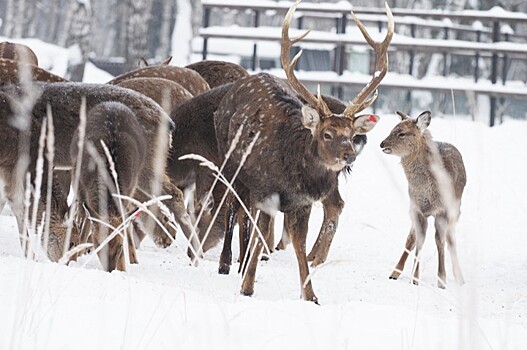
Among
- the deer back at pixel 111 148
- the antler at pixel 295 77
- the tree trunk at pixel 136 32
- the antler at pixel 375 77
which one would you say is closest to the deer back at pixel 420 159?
the antler at pixel 375 77

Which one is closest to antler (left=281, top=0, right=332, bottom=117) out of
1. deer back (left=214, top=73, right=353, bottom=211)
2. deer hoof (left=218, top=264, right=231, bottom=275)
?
deer back (left=214, top=73, right=353, bottom=211)

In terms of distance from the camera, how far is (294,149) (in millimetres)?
6453

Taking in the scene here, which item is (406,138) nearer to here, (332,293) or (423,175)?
(423,175)

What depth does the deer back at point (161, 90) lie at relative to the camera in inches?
347

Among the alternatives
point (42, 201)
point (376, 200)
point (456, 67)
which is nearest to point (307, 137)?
point (42, 201)

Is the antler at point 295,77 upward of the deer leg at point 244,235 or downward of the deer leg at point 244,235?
upward

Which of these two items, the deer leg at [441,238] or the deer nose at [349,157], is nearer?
the deer nose at [349,157]

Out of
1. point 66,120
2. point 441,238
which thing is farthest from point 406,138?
point 66,120

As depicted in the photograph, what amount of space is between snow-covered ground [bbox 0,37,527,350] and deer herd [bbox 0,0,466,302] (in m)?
0.30

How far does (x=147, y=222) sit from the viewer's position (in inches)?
326

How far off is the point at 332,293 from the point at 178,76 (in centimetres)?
384

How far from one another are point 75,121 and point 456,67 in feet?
90.3

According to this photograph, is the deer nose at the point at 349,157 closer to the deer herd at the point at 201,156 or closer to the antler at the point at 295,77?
the deer herd at the point at 201,156

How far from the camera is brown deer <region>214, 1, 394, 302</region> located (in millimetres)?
6160
